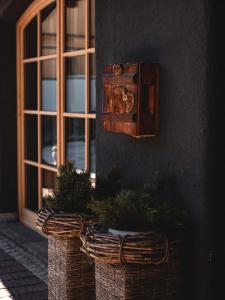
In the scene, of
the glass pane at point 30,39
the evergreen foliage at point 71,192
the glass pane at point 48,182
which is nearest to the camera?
the evergreen foliage at point 71,192

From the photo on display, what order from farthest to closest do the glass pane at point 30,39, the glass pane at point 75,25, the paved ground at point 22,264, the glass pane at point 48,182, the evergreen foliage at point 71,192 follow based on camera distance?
the glass pane at point 30,39, the glass pane at point 48,182, the glass pane at point 75,25, the paved ground at point 22,264, the evergreen foliage at point 71,192

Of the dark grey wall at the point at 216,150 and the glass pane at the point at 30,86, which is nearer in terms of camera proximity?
the dark grey wall at the point at 216,150

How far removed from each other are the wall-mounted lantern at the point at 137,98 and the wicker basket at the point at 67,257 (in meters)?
0.66

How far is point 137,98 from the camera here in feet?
12.7

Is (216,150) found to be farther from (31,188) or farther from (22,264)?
(31,188)

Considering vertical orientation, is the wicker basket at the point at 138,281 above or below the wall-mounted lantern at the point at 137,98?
below

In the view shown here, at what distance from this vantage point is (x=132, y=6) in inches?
164

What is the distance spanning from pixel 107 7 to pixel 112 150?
3.37ft

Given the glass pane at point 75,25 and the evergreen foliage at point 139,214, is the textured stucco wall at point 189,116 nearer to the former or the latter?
the evergreen foliage at point 139,214

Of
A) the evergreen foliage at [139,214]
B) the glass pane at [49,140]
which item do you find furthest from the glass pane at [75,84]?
the evergreen foliage at [139,214]

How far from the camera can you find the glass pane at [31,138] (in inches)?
283

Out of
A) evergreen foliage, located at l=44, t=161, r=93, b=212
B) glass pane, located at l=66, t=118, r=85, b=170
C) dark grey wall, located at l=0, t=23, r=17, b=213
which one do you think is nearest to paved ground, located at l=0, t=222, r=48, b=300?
dark grey wall, located at l=0, t=23, r=17, b=213

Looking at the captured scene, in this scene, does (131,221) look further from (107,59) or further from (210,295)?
(107,59)

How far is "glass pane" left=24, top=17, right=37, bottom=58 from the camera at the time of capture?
7.05 metres
